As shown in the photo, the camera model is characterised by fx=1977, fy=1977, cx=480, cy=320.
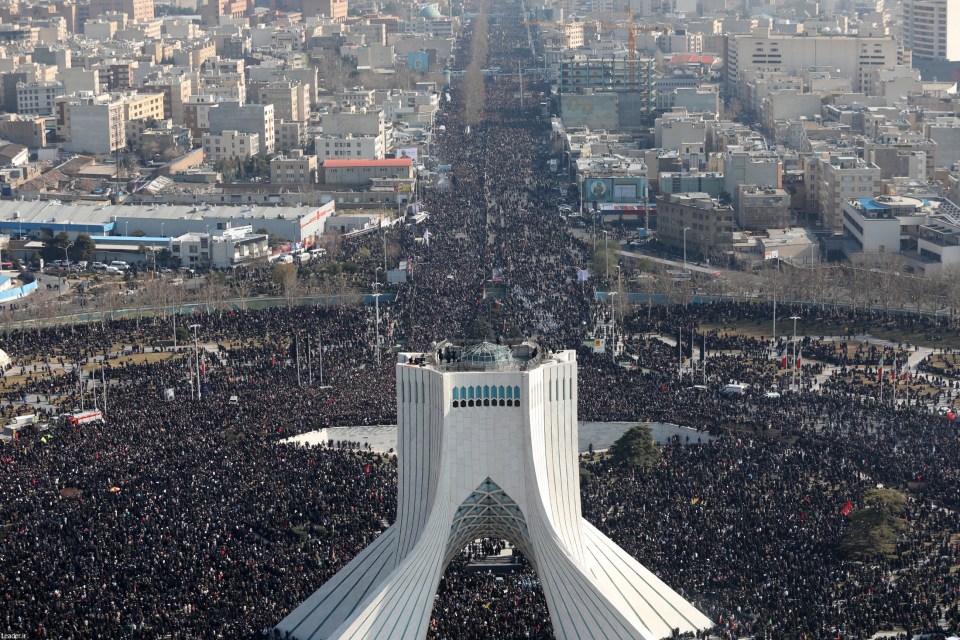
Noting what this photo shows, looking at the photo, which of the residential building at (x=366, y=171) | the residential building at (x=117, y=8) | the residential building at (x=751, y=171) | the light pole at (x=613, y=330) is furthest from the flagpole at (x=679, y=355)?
the residential building at (x=117, y=8)

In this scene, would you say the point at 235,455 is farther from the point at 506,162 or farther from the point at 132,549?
the point at 506,162

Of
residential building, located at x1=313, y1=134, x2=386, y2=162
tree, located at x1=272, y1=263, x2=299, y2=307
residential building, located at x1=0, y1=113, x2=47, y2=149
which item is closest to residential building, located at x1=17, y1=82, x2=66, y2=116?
residential building, located at x1=0, y1=113, x2=47, y2=149

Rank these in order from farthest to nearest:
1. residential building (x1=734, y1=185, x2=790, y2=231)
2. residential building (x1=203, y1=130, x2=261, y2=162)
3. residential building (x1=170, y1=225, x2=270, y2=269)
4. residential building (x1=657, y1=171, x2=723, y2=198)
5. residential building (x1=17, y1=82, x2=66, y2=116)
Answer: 1. residential building (x1=17, y1=82, x2=66, y2=116)
2. residential building (x1=203, y1=130, x2=261, y2=162)
3. residential building (x1=657, y1=171, x2=723, y2=198)
4. residential building (x1=734, y1=185, x2=790, y2=231)
5. residential building (x1=170, y1=225, x2=270, y2=269)

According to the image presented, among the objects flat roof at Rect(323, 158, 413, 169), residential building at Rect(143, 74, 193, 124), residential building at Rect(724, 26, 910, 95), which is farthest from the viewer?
residential building at Rect(724, 26, 910, 95)

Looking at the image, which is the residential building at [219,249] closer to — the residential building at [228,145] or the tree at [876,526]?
the residential building at [228,145]

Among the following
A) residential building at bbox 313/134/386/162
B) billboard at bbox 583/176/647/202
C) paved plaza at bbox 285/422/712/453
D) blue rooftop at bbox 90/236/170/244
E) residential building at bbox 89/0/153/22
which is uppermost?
residential building at bbox 89/0/153/22

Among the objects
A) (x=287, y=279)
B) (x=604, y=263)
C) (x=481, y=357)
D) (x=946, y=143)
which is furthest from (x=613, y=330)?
(x=946, y=143)

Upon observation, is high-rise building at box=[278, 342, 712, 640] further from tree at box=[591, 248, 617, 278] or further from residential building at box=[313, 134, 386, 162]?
residential building at box=[313, 134, 386, 162]
